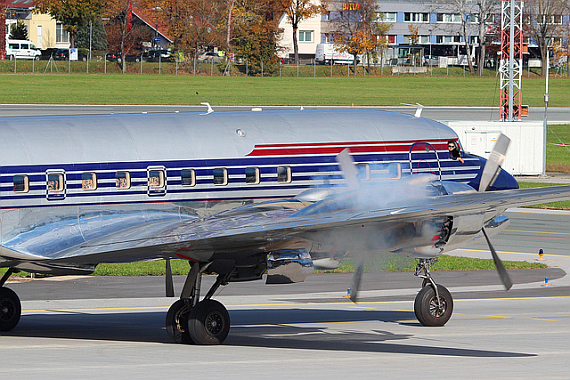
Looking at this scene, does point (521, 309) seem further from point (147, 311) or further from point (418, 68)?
point (418, 68)

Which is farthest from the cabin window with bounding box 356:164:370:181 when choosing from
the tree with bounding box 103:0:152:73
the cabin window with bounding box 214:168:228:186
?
the tree with bounding box 103:0:152:73

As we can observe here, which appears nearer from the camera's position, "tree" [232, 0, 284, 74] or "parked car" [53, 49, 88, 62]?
"tree" [232, 0, 284, 74]

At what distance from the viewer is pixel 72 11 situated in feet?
443

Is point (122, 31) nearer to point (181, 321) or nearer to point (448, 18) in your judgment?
point (448, 18)

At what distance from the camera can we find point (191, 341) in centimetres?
1802

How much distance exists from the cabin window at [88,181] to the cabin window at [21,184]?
1.08 m

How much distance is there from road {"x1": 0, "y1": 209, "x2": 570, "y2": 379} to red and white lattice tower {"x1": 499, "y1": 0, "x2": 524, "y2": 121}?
111 feet

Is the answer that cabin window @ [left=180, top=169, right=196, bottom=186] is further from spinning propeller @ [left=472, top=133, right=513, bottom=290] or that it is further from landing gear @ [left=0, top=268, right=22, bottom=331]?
spinning propeller @ [left=472, top=133, right=513, bottom=290]

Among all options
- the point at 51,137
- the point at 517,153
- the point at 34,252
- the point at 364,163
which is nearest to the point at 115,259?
the point at 34,252

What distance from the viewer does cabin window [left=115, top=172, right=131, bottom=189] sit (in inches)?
719

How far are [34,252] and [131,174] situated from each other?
2512 millimetres

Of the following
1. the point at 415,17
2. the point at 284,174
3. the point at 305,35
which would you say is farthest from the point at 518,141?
the point at 415,17

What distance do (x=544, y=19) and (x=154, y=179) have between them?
150 m

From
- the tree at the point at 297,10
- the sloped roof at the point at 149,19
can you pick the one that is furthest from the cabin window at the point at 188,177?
the sloped roof at the point at 149,19
